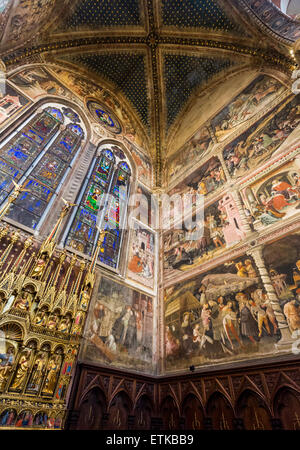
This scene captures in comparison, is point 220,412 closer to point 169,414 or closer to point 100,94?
point 169,414

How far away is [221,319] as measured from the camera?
220 inches

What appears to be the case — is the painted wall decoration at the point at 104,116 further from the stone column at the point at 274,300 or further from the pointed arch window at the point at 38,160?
the stone column at the point at 274,300

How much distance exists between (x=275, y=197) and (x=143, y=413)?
19.5ft

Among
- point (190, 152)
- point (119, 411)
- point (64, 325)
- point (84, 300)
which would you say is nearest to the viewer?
point (64, 325)

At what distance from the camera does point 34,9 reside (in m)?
8.37

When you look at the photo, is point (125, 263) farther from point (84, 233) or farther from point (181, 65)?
point (181, 65)

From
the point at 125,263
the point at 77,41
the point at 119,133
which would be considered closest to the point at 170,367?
the point at 125,263

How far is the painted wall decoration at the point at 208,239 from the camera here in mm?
6641

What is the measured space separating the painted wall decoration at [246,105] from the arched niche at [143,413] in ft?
27.7

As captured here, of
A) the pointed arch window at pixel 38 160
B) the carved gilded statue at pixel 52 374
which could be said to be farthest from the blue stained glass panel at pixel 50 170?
the carved gilded statue at pixel 52 374

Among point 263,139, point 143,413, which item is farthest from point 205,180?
point 143,413

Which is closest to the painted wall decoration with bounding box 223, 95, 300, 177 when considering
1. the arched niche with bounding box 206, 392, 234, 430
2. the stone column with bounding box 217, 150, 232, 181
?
the stone column with bounding box 217, 150, 232, 181

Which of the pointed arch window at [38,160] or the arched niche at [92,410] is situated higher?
the pointed arch window at [38,160]

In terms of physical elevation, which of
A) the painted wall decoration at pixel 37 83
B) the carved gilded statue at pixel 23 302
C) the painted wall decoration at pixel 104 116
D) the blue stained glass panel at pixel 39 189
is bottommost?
the carved gilded statue at pixel 23 302
